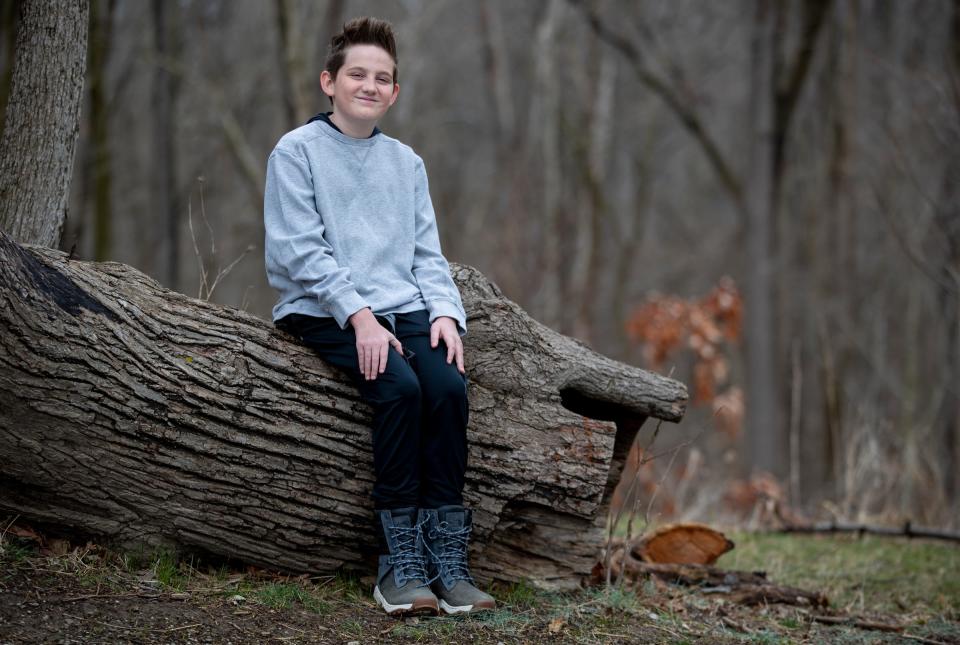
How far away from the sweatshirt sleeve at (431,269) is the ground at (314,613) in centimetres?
109

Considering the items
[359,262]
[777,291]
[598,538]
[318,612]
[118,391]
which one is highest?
[777,291]

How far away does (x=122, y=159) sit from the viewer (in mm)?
17484

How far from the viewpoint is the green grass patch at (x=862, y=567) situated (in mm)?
4340

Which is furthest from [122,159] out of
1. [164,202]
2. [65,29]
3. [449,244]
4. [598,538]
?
[598,538]

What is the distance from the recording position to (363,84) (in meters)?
3.41

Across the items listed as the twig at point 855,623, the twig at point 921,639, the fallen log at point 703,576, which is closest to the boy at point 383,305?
the fallen log at point 703,576

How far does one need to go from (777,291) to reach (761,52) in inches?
106

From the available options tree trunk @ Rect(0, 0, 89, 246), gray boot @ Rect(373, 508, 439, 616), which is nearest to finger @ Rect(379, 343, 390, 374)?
gray boot @ Rect(373, 508, 439, 616)

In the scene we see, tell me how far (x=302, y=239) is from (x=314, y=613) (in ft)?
4.33

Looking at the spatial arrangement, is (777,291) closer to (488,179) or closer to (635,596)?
(635,596)

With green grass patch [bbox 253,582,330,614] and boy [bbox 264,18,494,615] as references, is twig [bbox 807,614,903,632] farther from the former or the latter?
green grass patch [bbox 253,582,330,614]

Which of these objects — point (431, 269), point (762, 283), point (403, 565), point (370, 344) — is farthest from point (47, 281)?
point (762, 283)

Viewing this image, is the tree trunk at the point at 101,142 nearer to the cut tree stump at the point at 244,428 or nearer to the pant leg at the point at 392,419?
the cut tree stump at the point at 244,428

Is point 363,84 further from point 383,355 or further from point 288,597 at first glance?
point 288,597
